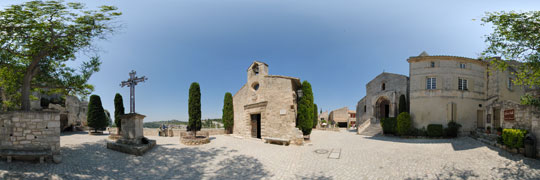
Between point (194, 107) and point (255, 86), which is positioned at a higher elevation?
point (255, 86)

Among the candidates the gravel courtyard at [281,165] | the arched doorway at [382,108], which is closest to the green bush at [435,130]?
the gravel courtyard at [281,165]

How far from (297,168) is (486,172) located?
7084mm

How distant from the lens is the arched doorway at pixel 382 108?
24.5 meters

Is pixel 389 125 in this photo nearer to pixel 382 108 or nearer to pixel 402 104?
pixel 402 104

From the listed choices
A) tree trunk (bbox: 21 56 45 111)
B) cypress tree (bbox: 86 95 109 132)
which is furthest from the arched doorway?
cypress tree (bbox: 86 95 109 132)

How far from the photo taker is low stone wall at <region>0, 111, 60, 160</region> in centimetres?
797

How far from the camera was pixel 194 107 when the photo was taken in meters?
16.6

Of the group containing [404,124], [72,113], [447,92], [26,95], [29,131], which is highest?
[447,92]

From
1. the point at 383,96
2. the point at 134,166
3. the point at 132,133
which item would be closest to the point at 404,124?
the point at 383,96

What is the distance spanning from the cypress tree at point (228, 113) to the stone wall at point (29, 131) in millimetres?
12643

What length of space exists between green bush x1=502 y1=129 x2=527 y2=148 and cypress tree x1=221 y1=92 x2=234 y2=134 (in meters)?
17.6

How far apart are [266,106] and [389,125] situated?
12348 mm

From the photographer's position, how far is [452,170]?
8789mm

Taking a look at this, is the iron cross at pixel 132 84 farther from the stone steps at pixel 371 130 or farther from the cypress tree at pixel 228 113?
the stone steps at pixel 371 130
